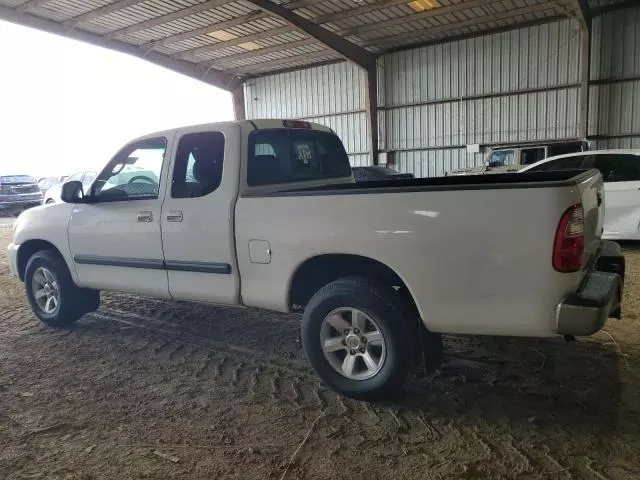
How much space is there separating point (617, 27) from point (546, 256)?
15703 mm

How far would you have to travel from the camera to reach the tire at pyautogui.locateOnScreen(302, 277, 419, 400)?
10.3ft

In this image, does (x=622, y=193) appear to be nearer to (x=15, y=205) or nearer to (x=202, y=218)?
(x=202, y=218)

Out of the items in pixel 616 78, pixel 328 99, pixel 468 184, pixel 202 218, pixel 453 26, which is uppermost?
pixel 453 26

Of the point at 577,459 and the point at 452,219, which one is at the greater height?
the point at 452,219

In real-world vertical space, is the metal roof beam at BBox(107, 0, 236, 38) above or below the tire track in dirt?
above

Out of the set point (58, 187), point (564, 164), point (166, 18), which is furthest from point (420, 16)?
point (58, 187)

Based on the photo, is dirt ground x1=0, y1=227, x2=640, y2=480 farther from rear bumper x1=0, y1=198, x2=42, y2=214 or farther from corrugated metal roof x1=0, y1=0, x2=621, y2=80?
rear bumper x1=0, y1=198, x2=42, y2=214

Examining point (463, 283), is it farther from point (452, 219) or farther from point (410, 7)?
point (410, 7)

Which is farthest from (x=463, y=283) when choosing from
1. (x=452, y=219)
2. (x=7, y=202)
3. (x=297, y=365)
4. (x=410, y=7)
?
(x=7, y=202)

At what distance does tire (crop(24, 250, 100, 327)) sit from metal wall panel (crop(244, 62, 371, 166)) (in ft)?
50.6

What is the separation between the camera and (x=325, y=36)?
16.3 meters

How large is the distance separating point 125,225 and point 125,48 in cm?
1570

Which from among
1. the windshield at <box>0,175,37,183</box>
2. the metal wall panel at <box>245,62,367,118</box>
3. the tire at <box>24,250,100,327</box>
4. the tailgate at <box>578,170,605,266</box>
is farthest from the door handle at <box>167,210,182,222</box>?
the windshield at <box>0,175,37,183</box>

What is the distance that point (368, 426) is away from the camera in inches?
120
